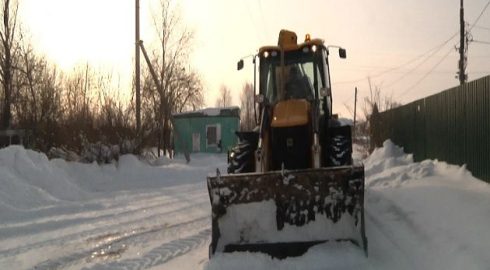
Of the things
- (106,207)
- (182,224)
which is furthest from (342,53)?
(106,207)

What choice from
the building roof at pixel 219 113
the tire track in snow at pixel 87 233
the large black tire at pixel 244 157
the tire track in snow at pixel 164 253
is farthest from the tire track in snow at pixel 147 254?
the building roof at pixel 219 113

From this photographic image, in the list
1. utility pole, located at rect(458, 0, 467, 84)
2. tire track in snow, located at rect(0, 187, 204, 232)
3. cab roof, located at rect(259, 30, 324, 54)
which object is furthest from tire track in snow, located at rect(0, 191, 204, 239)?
utility pole, located at rect(458, 0, 467, 84)

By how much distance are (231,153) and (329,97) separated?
6.76 ft

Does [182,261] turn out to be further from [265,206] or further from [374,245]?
[374,245]

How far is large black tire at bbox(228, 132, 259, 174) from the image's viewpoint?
31.0 ft

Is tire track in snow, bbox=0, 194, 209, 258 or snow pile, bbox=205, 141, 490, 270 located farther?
tire track in snow, bbox=0, 194, 209, 258

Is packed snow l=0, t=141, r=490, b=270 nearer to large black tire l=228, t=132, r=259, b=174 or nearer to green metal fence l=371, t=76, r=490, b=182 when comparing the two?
green metal fence l=371, t=76, r=490, b=182

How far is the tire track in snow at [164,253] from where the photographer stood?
22.4 feet

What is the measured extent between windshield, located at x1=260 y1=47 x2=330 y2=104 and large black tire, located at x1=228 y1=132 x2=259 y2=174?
2.60ft

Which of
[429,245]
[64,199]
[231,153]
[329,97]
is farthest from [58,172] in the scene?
[429,245]

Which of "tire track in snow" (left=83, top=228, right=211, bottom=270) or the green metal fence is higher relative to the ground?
the green metal fence

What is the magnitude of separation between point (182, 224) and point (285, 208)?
3215mm

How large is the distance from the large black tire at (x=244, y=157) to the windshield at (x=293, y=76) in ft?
2.60

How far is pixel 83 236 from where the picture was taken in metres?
8.83
